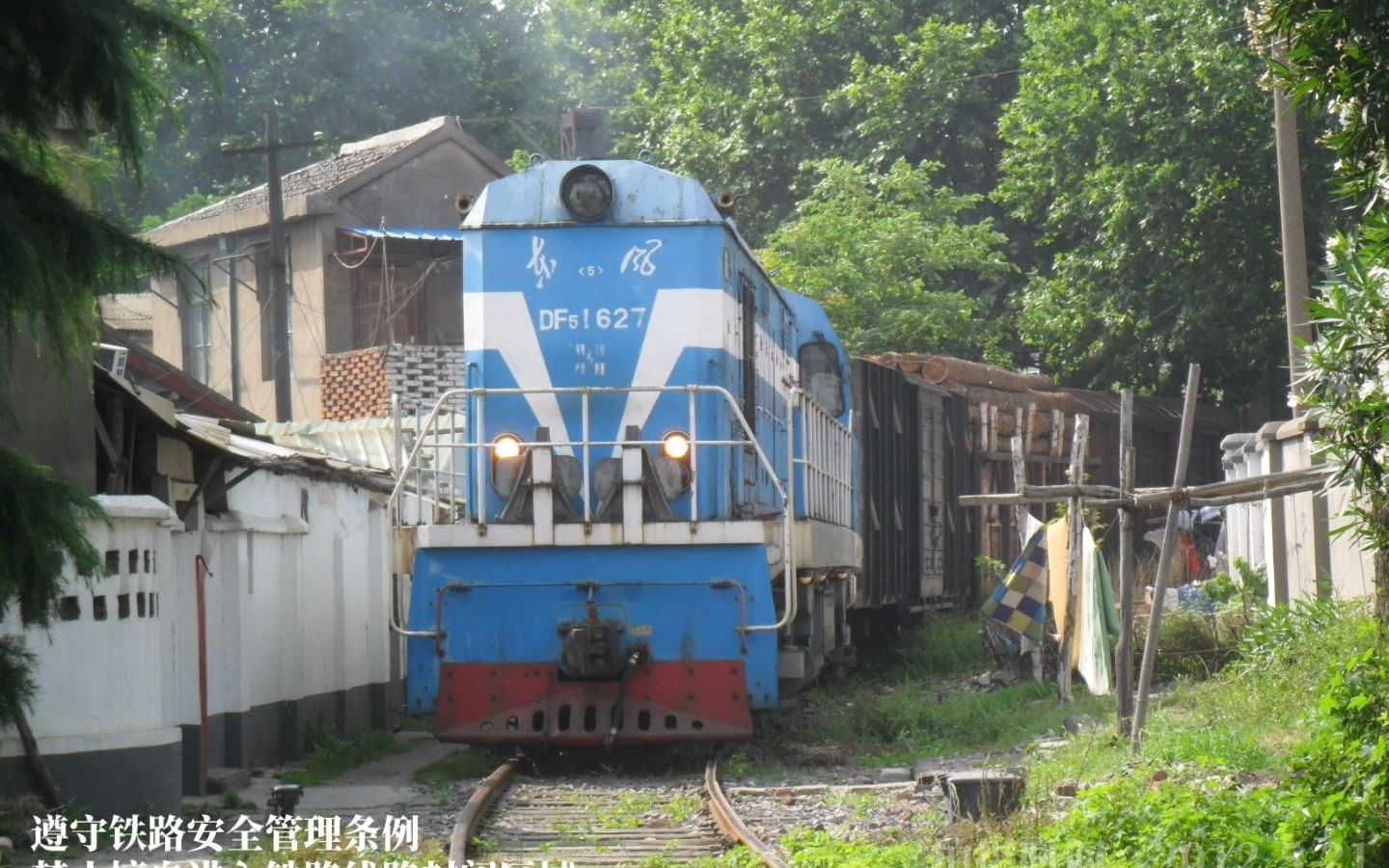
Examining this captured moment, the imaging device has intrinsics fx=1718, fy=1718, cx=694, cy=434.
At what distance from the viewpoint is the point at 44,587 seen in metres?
5.14

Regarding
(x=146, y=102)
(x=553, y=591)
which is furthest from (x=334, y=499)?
(x=146, y=102)

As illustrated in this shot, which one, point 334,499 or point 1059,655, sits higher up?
point 334,499

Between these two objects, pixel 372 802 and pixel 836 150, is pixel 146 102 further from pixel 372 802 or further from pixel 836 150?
pixel 836 150

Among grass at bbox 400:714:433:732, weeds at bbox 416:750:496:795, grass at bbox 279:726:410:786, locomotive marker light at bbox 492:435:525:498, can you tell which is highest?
locomotive marker light at bbox 492:435:525:498

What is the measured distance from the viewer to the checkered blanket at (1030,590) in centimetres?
1436

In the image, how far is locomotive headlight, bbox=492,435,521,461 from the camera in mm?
10539

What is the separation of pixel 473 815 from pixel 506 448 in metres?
2.88

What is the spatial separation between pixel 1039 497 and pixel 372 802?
444cm

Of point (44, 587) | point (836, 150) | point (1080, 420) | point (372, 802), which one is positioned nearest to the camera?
point (44, 587)

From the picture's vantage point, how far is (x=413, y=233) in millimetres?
24406

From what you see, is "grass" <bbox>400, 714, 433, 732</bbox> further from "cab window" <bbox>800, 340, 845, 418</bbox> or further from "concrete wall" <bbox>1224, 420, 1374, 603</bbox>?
"concrete wall" <bbox>1224, 420, 1374, 603</bbox>

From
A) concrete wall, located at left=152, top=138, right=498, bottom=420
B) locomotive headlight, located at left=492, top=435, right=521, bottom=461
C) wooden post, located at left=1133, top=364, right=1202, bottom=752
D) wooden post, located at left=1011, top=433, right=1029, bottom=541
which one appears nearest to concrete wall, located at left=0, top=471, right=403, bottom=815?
locomotive headlight, located at left=492, top=435, right=521, bottom=461

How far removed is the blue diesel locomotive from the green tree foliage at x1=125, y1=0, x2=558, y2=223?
86.5ft

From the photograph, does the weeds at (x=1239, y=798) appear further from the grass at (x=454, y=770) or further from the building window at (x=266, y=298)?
the building window at (x=266, y=298)
